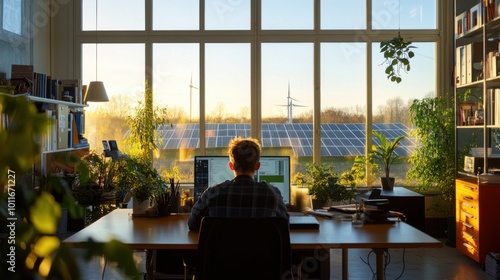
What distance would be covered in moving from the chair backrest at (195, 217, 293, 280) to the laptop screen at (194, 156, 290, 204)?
1.46 meters

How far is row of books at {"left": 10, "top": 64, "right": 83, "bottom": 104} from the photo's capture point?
5953 millimetres

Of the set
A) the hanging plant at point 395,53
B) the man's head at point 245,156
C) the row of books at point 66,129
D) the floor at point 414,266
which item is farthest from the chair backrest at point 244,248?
the hanging plant at point 395,53

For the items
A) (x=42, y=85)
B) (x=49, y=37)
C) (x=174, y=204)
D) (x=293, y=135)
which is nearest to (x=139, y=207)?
(x=174, y=204)

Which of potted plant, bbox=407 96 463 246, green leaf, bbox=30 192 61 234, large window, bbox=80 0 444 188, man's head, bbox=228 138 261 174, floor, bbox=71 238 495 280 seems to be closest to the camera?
green leaf, bbox=30 192 61 234

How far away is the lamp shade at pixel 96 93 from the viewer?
7.25m

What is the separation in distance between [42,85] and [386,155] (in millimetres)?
3864

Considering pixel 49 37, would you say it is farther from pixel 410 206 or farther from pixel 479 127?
pixel 479 127

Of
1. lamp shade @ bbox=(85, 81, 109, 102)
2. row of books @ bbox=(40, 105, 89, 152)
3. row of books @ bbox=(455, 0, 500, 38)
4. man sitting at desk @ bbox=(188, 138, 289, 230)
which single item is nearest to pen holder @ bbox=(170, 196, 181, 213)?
man sitting at desk @ bbox=(188, 138, 289, 230)

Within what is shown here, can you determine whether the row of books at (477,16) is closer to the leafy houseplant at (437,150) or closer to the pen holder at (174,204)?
the leafy houseplant at (437,150)

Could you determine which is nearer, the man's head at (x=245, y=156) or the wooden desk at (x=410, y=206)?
the man's head at (x=245, y=156)

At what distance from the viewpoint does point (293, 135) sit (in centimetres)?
786

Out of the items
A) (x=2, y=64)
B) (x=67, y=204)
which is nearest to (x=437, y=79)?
(x=2, y=64)

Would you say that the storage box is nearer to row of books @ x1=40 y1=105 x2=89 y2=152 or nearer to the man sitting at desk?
the man sitting at desk

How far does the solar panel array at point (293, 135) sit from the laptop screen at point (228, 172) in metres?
3.71
